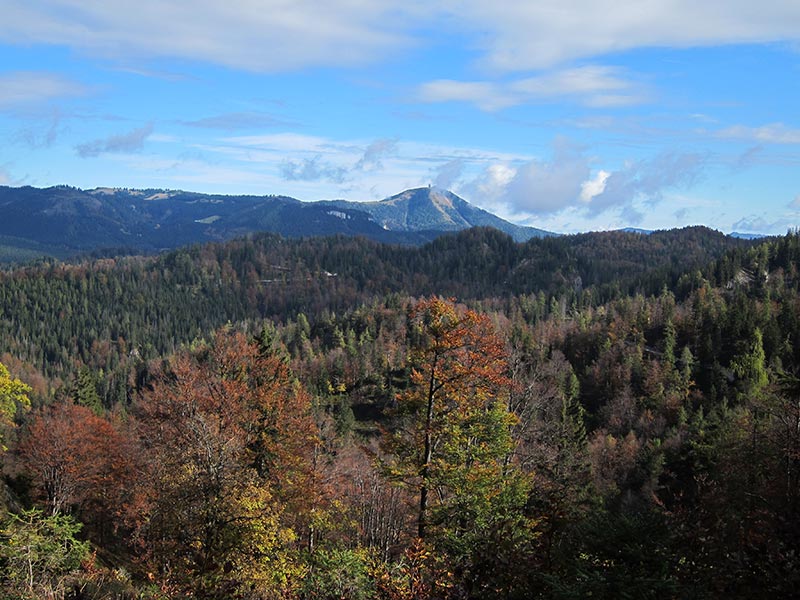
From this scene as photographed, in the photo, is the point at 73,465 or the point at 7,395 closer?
the point at 7,395

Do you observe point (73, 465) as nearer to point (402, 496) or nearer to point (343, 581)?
point (402, 496)

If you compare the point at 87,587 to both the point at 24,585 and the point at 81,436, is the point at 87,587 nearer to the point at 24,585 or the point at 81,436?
the point at 24,585

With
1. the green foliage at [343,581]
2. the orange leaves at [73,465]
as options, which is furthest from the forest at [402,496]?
the orange leaves at [73,465]

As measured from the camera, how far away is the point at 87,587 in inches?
682

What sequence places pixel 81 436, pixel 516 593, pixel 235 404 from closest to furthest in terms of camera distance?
pixel 516 593 < pixel 235 404 < pixel 81 436

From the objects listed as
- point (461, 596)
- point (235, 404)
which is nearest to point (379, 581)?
point (461, 596)

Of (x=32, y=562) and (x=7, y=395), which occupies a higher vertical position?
(x=32, y=562)

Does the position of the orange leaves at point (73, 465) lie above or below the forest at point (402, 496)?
below

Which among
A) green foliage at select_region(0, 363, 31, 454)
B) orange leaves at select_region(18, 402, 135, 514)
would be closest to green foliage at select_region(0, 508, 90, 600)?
green foliage at select_region(0, 363, 31, 454)

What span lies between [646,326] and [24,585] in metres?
120

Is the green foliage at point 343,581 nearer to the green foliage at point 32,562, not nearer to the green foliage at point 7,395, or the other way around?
the green foliage at point 32,562

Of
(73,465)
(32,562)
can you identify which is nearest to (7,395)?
(73,465)

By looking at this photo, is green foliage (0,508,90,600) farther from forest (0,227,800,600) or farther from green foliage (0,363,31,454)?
green foliage (0,363,31,454)

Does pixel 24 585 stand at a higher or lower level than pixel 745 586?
lower
